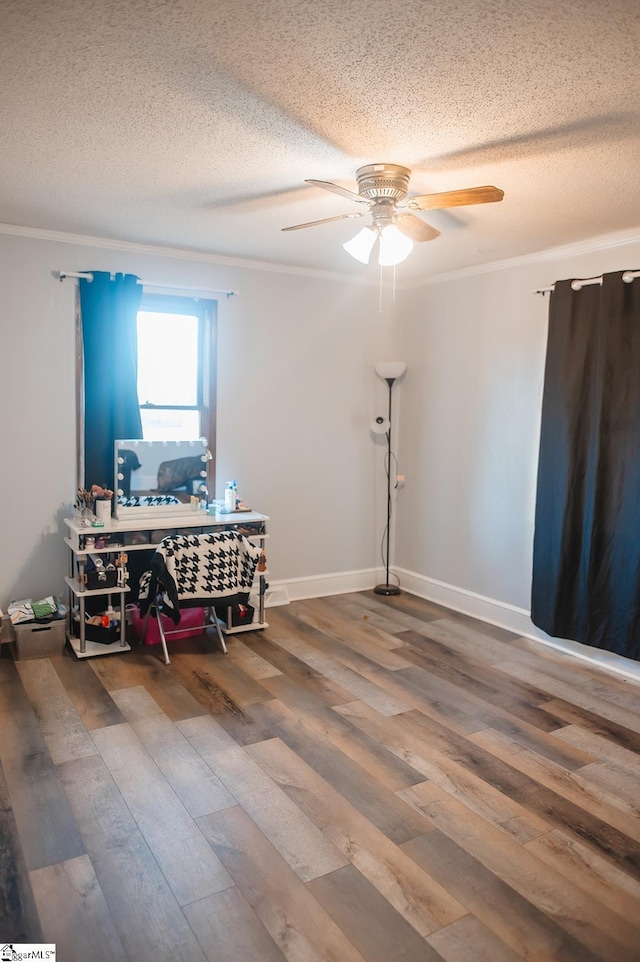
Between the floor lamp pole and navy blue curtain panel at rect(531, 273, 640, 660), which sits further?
the floor lamp pole

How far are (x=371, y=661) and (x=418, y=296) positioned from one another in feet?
9.56

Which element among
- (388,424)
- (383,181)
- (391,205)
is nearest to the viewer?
(383,181)

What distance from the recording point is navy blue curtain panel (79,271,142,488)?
422 centimetres

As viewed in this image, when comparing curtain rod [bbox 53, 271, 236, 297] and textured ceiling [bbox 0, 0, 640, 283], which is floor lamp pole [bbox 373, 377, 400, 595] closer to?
curtain rod [bbox 53, 271, 236, 297]

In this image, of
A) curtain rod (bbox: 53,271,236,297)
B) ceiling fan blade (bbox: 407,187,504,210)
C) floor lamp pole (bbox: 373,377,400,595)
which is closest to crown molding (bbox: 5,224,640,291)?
curtain rod (bbox: 53,271,236,297)

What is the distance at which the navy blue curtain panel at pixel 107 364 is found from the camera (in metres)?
4.22

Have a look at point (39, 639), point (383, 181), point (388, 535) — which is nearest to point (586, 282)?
point (383, 181)

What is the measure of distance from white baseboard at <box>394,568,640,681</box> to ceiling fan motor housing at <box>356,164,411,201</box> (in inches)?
113

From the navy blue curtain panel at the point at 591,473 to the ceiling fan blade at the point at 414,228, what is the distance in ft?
4.28

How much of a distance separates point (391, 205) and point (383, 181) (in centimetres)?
13

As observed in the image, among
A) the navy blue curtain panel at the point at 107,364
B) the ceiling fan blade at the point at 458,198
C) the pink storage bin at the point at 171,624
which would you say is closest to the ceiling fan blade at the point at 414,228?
the ceiling fan blade at the point at 458,198

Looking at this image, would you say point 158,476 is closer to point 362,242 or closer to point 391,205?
point 362,242

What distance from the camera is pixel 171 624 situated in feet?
14.1

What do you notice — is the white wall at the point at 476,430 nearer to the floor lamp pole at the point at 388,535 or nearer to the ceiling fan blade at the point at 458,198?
the floor lamp pole at the point at 388,535
